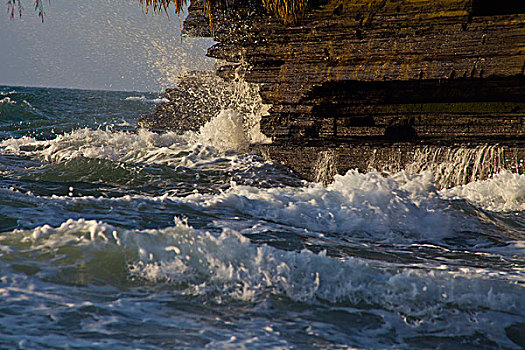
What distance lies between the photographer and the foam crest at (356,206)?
192 inches

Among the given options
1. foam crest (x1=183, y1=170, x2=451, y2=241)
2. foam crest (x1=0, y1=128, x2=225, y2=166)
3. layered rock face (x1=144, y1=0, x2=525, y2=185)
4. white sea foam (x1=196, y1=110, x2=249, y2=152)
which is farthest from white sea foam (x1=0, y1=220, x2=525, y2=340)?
white sea foam (x1=196, y1=110, x2=249, y2=152)

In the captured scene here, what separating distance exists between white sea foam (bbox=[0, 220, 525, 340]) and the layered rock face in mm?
3404

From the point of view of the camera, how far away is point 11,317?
102 inches

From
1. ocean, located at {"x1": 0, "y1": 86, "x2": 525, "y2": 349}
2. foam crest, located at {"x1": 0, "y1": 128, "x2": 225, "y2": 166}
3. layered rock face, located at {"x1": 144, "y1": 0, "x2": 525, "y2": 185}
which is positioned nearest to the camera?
ocean, located at {"x1": 0, "y1": 86, "x2": 525, "y2": 349}

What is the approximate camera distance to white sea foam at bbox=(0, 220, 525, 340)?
2.96 meters

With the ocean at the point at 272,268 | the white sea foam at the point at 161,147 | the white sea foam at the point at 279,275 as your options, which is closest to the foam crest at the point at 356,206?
the ocean at the point at 272,268

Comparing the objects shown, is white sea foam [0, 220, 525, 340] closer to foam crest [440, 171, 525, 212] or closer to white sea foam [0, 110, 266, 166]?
foam crest [440, 171, 525, 212]

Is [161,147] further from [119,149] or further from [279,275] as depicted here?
[279,275]

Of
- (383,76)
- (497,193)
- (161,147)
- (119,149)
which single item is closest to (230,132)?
(161,147)

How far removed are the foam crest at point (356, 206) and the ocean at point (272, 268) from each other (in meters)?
0.02

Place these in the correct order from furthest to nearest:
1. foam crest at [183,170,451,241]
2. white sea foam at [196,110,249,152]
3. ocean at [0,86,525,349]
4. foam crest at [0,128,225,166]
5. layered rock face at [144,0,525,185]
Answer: white sea foam at [196,110,249,152] < foam crest at [0,128,225,166] < layered rock face at [144,0,525,185] < foam crest at [183,170,451,241] < ocean at [0,86,525,349]

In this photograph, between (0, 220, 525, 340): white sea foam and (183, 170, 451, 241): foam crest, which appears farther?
(183, 170, 451, 241): foam crest

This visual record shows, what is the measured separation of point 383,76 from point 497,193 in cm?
194

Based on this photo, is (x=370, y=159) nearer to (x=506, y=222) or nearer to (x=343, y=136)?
(x=343, y=136)
